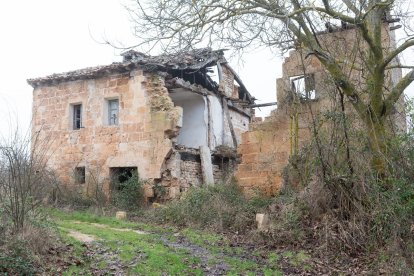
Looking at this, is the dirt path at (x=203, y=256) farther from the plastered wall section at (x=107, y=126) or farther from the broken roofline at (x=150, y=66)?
the broken roofline at (x=150, y=66)

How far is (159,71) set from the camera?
1486 centimetres

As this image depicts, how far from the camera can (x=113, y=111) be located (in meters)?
15.8

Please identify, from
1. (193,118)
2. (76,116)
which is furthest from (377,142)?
(76,116)

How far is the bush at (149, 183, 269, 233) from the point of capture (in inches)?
402

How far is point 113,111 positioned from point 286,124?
21.5 ft

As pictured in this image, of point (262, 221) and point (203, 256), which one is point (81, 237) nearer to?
point (203, 256)

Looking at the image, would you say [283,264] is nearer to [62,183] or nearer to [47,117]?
[62,183]

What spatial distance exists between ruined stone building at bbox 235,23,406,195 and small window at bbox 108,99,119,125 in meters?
5.09

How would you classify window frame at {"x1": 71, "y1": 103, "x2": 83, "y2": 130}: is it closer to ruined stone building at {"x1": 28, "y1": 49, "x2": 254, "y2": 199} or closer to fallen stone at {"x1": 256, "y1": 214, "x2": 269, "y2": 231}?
ruined stone building at {"x1": 28, "y1": 49, "x2": 254, "y2": 199}

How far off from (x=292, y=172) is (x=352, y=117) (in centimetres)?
220

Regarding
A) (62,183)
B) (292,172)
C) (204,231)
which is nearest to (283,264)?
(204,231)

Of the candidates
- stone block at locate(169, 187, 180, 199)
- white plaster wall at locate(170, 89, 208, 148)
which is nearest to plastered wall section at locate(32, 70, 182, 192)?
stone block at locate(169, 187, 180, 199)

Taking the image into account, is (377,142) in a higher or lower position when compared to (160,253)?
higher

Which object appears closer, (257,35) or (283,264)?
(283,264)
